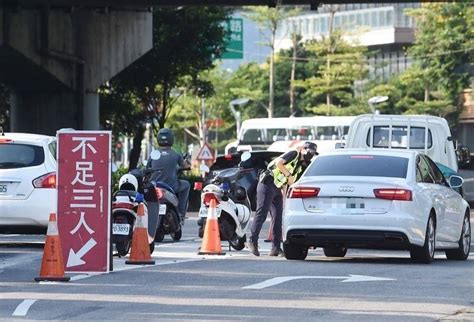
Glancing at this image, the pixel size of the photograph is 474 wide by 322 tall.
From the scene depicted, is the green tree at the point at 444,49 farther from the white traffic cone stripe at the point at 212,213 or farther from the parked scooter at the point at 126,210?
the parked scooter at the point at 126,210

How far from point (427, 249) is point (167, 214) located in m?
5.65

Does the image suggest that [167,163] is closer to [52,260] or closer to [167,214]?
[167,214]

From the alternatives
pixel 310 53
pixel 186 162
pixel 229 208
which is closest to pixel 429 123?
pixel 186 162

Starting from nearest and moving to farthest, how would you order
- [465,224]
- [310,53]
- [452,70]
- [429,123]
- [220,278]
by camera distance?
[220,278]
[465,224]
[429,123]
[452,70]
[310,53]

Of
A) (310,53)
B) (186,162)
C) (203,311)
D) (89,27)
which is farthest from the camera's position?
(310,53)

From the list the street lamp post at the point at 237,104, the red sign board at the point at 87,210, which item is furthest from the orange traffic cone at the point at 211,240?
the street lamp post at the point at 237,104

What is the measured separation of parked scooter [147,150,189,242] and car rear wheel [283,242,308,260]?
3.64 metres

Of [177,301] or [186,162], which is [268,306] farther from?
[186,162]

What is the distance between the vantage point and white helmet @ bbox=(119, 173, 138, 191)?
19.4 metres

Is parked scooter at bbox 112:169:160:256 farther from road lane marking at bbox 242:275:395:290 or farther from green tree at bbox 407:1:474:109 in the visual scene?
green tree at bbox 407:1:474:109

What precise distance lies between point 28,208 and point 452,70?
64.4 meters

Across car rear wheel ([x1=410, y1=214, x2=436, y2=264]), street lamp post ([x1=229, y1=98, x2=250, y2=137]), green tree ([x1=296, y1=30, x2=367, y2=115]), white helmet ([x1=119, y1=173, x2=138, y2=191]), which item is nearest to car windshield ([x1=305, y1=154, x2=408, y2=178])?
car rear wheel ([x1=410, y1=214, x2=436, y2=264])

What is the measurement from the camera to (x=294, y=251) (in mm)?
19328

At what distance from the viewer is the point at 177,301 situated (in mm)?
13578
